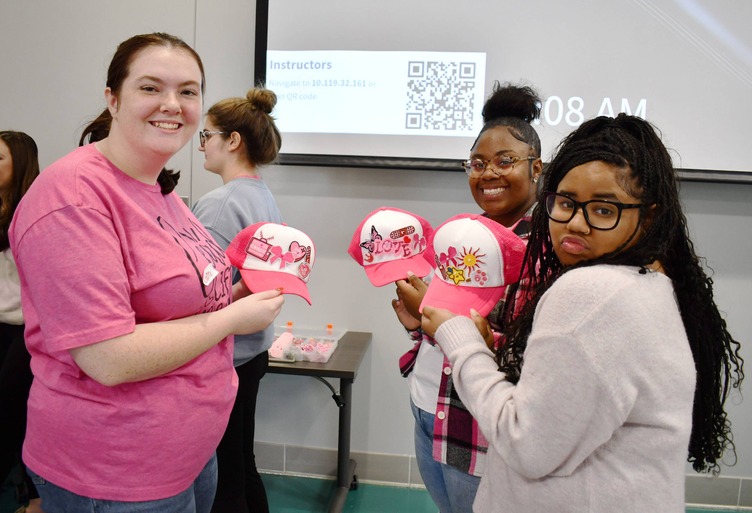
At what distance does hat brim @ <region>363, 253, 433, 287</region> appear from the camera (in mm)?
1412

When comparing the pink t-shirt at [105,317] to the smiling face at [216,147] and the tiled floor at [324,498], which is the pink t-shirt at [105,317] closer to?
the smiling face at [216,147]

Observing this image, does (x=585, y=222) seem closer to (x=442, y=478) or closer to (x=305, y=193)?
(x=442, y=478)

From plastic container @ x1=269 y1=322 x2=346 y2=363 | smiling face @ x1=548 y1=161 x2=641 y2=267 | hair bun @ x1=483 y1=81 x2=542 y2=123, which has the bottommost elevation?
plastic container @ x1=269 y1=322 x2=346 y2=363

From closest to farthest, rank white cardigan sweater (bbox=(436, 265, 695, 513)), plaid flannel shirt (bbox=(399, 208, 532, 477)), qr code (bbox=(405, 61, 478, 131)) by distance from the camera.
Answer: white cardigan sweater (bbox=(436, 265, 695, 513)) → plaid flannel shirt (bbox=(399, 208, 532, 477)) → qr code (bbox=(405, 61, 478, 131))

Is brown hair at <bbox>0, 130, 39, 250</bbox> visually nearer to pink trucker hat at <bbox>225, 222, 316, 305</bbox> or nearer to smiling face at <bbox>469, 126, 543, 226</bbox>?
pink trucker hat at <bbox>225, 222, 316, 305</bbox>

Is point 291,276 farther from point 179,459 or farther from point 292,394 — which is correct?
point 292,394

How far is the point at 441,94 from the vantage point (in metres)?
2.41

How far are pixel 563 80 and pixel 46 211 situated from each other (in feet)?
6.91

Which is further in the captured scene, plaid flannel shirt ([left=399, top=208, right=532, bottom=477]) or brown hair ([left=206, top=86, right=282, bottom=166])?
brown hair ([left=206, top=86, right=282, bottom=166])

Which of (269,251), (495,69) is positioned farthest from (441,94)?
(269,251)

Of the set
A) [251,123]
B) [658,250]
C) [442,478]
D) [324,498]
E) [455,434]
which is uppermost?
[251,123]

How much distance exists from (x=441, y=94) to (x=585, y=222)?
5.46ft

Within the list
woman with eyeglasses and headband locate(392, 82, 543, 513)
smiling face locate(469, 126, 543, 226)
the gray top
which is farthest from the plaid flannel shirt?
the gray top

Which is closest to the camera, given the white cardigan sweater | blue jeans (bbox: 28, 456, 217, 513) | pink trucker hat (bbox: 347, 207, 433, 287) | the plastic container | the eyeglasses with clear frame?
the white cardigan sweater
